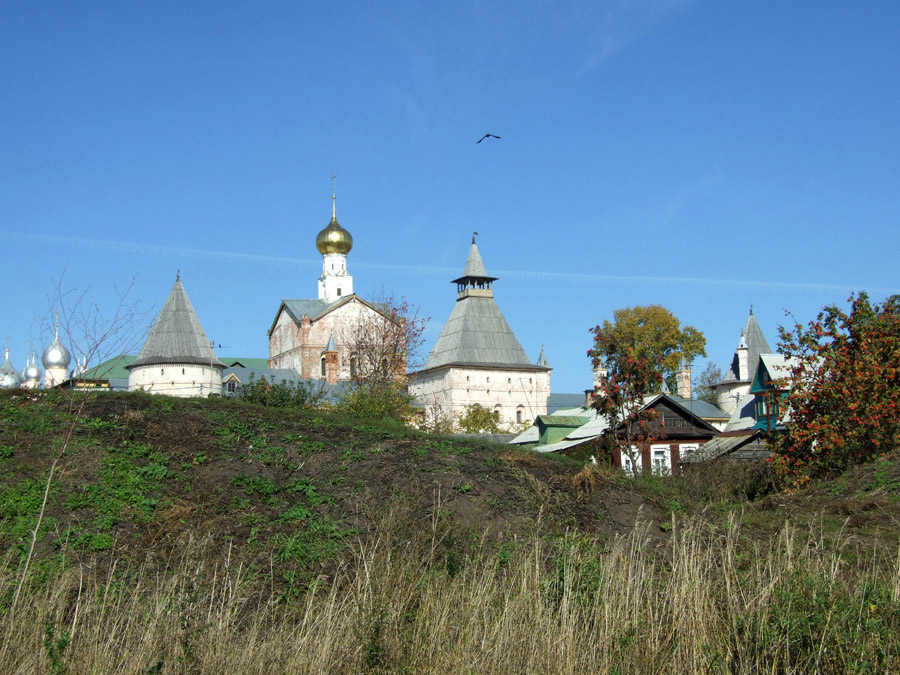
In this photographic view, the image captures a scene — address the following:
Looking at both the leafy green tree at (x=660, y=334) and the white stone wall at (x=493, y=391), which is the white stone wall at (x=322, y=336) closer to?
the white stone wall at (x=493, y=391)

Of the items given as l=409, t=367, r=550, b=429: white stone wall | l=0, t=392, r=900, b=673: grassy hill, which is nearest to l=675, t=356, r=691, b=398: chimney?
l=409, t=367, r=550, b=429: white stone wall

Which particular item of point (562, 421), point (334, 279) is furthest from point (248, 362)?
point (562, 421)

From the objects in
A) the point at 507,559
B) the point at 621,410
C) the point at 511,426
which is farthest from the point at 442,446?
the point at 511,426

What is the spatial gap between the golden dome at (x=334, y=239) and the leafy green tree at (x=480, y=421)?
20626 millimetres

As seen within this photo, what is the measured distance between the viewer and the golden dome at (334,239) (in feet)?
226

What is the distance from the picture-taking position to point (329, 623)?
5.78m

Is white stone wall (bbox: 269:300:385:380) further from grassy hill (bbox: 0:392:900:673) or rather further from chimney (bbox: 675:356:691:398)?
grassy hill (bbox: 0:392:900:673)

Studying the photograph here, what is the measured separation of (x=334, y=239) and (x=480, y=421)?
23.8 metres

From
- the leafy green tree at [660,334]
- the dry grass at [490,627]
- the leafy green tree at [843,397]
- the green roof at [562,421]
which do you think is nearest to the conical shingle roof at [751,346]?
the leafy green tree at [660,334]

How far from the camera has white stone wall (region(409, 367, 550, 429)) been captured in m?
59.2

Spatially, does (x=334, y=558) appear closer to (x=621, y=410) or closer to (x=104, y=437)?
(x=104, y=437)

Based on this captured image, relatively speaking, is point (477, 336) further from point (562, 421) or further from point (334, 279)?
point (562, 421)

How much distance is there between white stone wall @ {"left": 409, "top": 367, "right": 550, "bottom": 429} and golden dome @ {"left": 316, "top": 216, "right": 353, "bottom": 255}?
13305mm

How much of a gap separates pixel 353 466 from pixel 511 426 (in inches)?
1910
